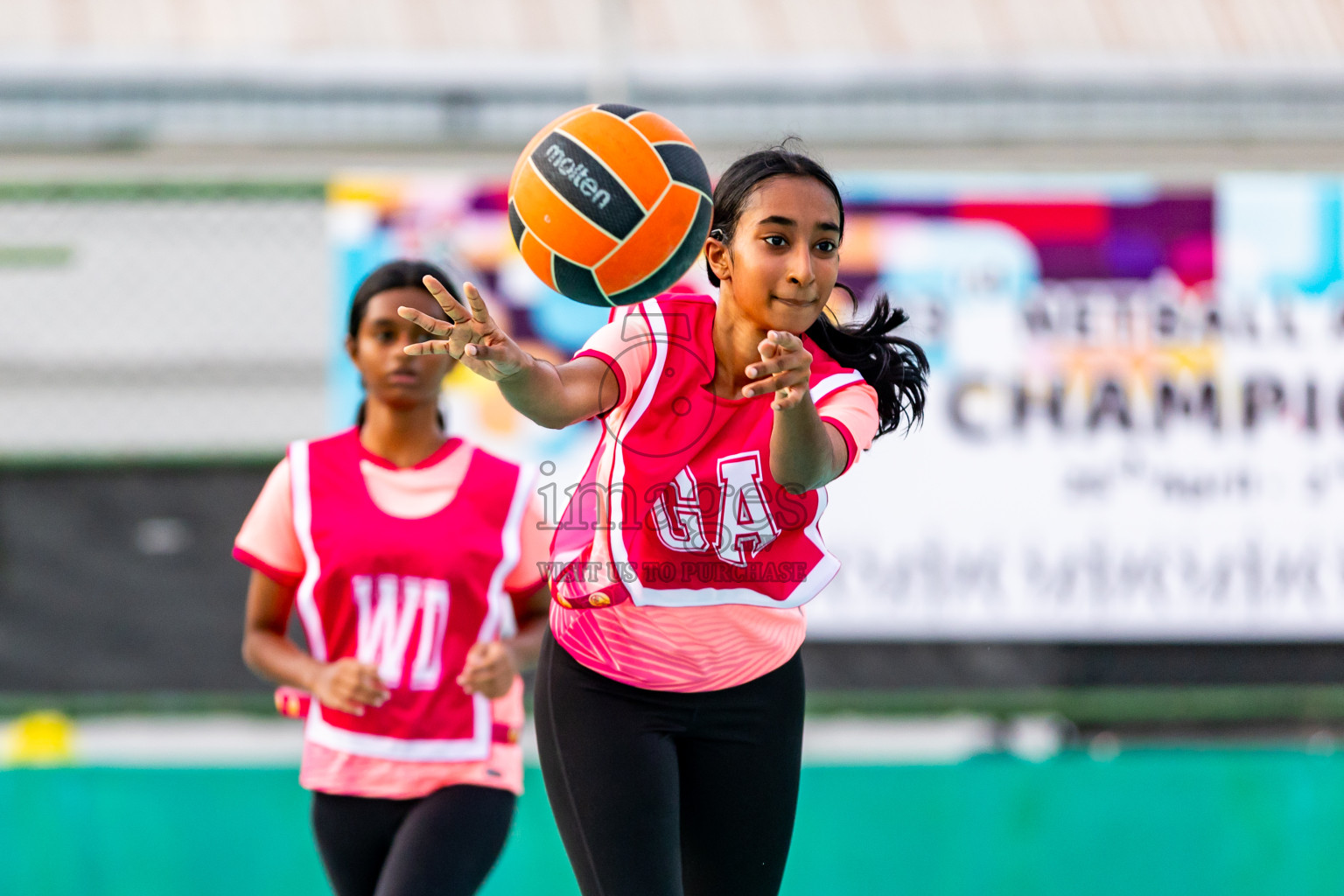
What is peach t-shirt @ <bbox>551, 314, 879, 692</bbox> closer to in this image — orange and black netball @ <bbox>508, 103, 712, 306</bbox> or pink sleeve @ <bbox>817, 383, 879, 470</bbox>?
pink sleeve @ <bbox>817, 383, 879, 470</bbox>

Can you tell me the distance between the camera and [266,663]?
3.52 m

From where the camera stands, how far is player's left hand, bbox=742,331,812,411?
2.30 m

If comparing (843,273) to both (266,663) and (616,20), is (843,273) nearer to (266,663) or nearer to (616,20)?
(616,20)

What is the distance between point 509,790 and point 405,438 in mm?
940

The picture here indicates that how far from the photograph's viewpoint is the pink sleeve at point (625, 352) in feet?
8.75

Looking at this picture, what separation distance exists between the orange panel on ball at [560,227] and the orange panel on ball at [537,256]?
14mm

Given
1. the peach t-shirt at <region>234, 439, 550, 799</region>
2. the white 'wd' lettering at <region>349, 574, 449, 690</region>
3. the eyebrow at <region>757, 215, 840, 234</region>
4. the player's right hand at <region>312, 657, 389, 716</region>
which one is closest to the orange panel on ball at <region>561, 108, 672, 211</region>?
the eyebrow at <region>757, 215, 840, 234</region>

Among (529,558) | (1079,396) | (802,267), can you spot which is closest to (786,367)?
(802,267)

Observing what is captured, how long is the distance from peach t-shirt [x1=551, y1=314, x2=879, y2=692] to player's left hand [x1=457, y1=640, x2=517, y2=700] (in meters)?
0.55

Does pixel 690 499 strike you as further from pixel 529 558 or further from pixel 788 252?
pixel 529 558

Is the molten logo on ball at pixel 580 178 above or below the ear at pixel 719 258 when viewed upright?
above

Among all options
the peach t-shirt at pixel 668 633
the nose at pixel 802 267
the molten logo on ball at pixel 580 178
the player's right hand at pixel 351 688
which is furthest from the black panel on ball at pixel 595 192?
the player's right hand at pixel 351 688

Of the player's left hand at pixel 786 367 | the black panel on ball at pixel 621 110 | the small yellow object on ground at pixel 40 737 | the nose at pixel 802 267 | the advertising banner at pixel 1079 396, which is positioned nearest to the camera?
the player's left hand at pixel 786 367

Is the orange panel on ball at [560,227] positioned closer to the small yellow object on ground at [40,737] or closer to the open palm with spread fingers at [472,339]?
the open palm with spread fingers at [472,339]
